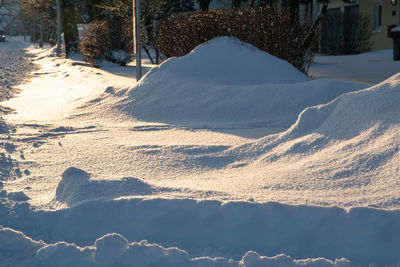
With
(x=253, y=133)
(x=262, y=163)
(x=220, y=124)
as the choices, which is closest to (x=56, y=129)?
(x=220, y=124)

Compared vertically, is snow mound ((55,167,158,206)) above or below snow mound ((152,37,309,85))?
below

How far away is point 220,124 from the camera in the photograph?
5.53 metres

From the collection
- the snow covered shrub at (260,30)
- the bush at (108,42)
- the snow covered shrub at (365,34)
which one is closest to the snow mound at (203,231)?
the snow covered shrub at (260,30)

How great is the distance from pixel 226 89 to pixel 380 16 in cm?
1845

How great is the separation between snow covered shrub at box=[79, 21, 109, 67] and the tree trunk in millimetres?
7150

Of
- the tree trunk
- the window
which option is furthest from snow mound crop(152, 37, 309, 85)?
the tree trunk

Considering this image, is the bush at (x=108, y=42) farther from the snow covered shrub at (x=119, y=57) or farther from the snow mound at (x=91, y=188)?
the snow mound at (x=91, y=188)

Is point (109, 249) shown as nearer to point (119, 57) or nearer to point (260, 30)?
point (260, 30)

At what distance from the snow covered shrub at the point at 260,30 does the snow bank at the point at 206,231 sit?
597 cm

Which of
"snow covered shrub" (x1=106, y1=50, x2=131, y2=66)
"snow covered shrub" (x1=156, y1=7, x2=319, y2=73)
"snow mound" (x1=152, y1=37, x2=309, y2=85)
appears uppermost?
"snow covered shrub" (x1=156, y1=7, x2=319, y2=73)

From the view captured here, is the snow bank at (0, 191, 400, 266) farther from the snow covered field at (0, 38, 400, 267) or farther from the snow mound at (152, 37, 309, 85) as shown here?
the snow mound at (152, 37, 309, 85)

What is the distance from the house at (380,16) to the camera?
65.9 ft

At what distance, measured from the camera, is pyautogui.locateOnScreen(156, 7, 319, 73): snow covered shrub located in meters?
8.05

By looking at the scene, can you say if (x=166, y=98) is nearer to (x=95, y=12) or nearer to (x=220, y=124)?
(x=220, y=124)
